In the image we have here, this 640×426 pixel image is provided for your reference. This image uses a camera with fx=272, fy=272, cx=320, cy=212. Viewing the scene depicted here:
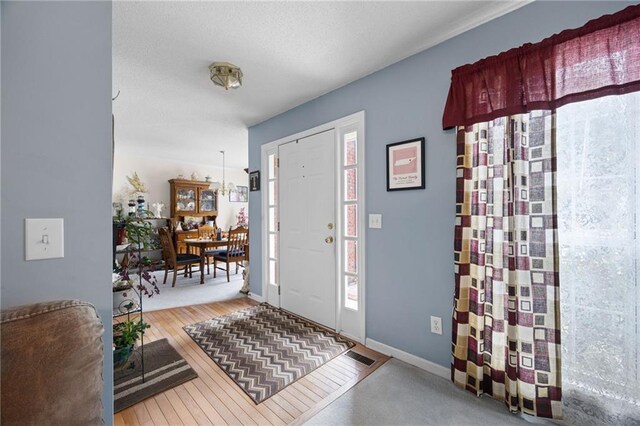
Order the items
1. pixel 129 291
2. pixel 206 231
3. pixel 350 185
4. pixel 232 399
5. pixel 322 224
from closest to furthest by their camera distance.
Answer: pixel 232 399 → pixel 129 291 → pixel 350 185 → pixel 322 224 → pixel 206 231

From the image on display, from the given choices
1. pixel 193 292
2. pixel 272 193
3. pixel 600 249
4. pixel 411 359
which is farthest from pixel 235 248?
pixel 600 249

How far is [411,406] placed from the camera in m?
1.64

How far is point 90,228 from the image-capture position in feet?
2.82

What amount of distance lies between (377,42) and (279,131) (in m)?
1.66

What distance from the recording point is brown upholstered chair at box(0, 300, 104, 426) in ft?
1.99

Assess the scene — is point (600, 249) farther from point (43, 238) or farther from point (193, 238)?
point (193, 238)

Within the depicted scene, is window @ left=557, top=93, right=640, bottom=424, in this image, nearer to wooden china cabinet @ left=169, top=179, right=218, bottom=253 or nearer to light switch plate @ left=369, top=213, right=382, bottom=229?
light switch plate @ left=369, top=213, right=382, bottom=229

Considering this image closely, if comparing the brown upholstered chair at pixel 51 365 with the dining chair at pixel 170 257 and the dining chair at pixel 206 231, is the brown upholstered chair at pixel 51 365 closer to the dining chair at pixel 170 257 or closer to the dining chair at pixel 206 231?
the dining chair at pixel 170 257

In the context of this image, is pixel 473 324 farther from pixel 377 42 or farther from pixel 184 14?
pixel 184 14

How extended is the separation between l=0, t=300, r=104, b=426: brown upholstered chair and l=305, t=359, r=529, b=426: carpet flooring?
4.07ft

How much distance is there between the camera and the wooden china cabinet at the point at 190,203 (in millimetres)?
6074

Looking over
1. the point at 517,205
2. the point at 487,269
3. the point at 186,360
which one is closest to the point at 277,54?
the point at 517,205

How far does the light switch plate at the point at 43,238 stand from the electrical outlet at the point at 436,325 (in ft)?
Answer: 6.82

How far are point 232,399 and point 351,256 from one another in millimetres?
1447
